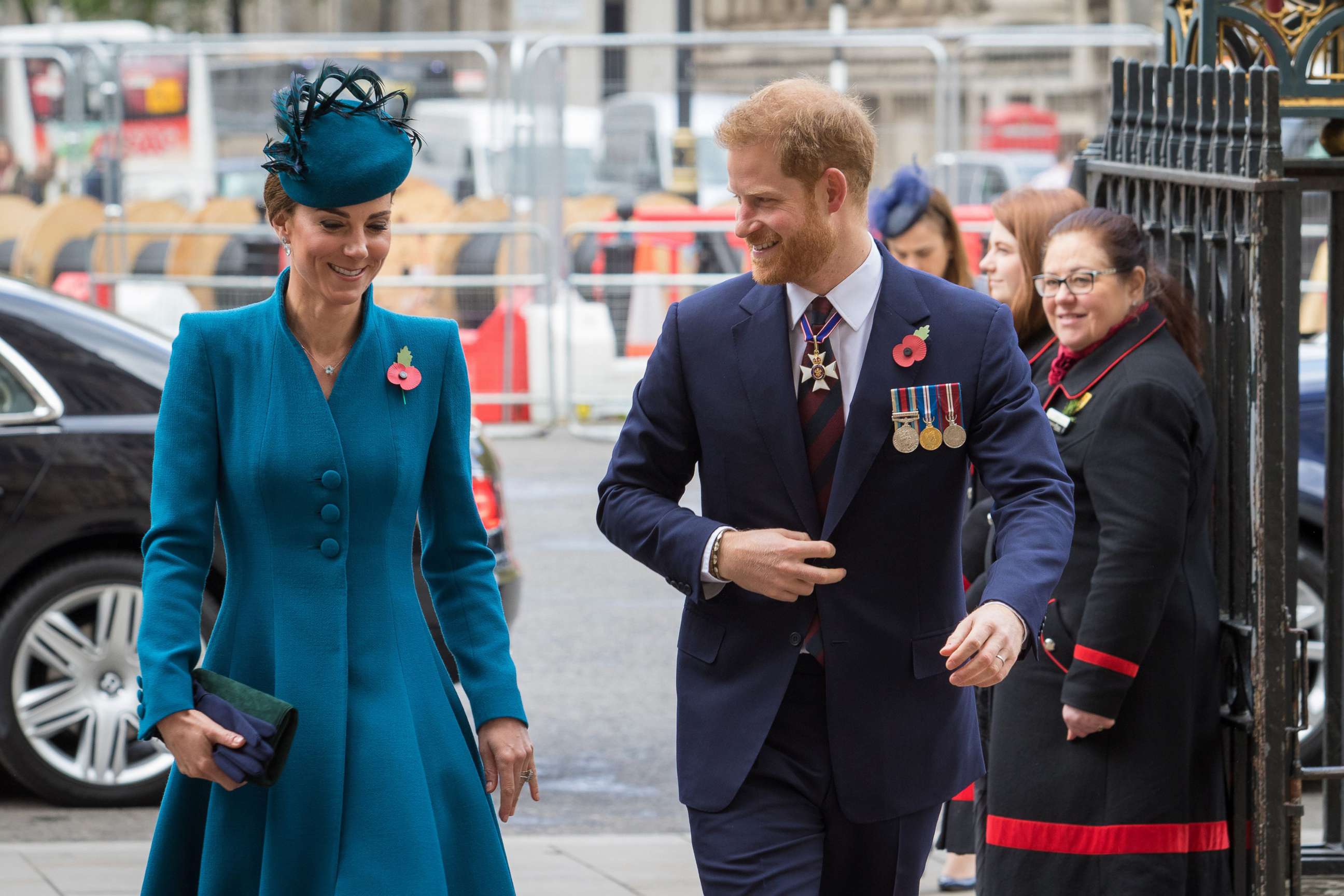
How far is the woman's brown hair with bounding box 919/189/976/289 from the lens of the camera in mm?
6262

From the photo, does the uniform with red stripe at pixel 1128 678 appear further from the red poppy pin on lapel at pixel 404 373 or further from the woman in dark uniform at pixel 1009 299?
the red poppy pin on lapel at pixel 404 373

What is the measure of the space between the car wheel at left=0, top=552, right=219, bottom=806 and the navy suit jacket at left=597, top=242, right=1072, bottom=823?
3.45m

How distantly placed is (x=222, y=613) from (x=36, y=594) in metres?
3.67

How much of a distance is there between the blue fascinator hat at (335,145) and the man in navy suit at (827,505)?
585mm

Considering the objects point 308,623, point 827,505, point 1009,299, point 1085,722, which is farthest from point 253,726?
point 1009,299

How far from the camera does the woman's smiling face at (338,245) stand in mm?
3254

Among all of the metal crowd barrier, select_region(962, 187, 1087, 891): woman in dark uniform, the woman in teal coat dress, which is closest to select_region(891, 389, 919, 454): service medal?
the woman in teal coat dress

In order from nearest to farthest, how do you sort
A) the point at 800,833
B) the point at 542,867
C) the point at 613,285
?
the point at 800,833 → the point at 542,867 → the point at 613,285

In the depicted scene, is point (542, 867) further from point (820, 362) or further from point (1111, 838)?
point (820, 362)

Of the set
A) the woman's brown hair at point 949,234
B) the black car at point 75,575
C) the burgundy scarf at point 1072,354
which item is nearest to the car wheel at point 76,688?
the black car at point 75,575

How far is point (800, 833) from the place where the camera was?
3.48m

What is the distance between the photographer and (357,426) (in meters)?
3.34

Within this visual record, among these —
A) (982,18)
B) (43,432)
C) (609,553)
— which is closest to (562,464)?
(609,553)

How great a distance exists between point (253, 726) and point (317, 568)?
0.29 m
